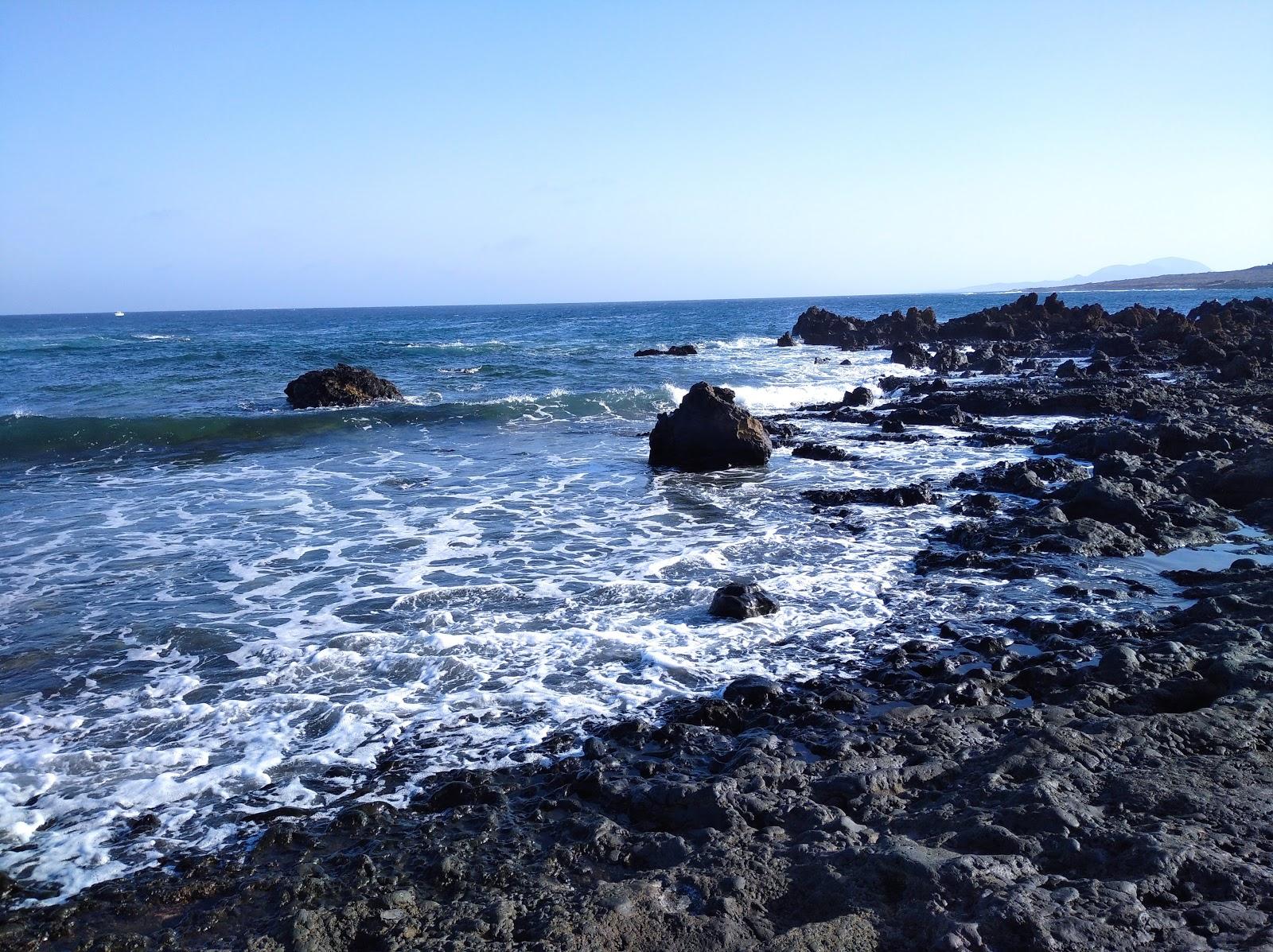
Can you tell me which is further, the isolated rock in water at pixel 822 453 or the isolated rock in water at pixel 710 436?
the isolated rock in water at pixel 822 453

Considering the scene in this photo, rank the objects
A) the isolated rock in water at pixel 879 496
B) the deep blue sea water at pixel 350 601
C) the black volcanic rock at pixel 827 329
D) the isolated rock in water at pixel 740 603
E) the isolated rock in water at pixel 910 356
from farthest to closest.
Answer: the black volcanic rock at pixel 827 329 < the isolated rock in water at pixel 910 356 < the isolated rock in water at pixel 879 496 < the isolated rock in water at pixel 740 603 < the deep blue sea water at pixel 350 601

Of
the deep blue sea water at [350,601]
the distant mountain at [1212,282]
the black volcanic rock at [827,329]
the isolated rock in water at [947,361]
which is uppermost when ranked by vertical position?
the distant mountain at [1212,282]

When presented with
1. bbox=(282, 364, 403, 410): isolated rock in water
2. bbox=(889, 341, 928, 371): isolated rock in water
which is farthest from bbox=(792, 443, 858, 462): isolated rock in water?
bbox=(889, 341, 928, 371): isolated rock in water

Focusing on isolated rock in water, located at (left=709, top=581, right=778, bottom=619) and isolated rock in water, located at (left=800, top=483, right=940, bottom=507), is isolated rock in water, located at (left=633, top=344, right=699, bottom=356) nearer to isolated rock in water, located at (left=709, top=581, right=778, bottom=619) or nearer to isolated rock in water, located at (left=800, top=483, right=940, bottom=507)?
isolated rock in water, located at (left=800, top=483, right=940, bottom=507)

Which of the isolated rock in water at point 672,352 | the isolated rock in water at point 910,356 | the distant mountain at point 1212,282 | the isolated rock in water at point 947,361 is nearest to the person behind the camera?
the isolated rock in water at point 947,361

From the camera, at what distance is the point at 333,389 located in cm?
2516

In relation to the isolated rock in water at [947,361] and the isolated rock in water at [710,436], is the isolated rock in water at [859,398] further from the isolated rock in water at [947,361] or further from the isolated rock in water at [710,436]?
the isolated rock in water at [710,436]

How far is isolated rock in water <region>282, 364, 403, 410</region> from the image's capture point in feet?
82.1

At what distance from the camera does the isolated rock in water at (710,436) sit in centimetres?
1570

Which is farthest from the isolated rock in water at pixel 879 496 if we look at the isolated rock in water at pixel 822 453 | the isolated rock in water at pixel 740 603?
the isolated rock in water at pixel 740 603

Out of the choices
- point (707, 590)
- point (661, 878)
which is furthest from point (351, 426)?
point (661, 878)

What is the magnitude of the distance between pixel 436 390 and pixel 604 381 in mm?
6144

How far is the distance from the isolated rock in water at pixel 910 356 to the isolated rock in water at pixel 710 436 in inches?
794

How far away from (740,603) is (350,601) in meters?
4.02
